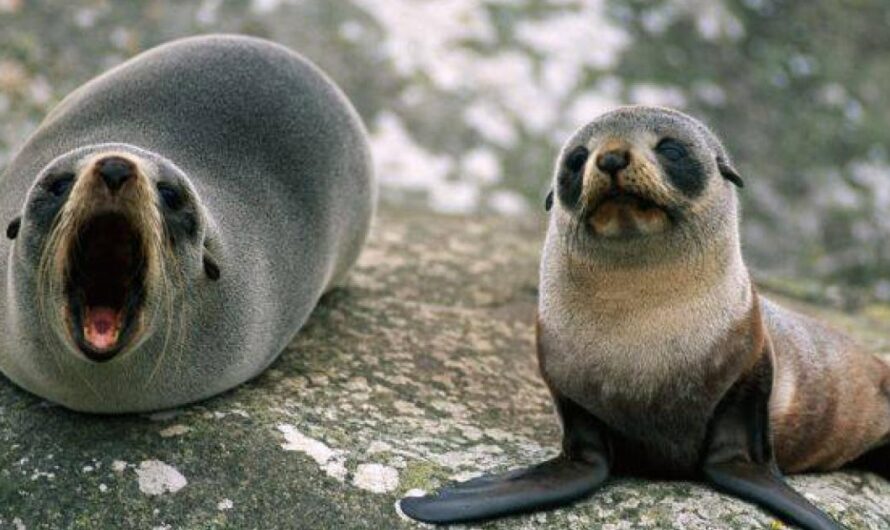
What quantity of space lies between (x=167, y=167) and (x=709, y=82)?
671 centimetres

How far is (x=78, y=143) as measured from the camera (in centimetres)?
448

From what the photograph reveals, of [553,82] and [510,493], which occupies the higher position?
[553,82]

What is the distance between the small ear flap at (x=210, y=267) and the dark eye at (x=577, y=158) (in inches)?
46.7

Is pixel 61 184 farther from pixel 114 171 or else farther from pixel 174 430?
pixel 174 430

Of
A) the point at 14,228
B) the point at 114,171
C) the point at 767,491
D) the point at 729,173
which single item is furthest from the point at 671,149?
the point at 14,228

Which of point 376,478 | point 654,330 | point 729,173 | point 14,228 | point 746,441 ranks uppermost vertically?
point 729,173

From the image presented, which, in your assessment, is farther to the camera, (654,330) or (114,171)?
(654,330)

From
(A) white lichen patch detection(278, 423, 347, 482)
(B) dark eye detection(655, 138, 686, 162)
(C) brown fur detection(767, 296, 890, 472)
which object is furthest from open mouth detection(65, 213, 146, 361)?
(C) brown fur detection(767, 296, 890, 472)

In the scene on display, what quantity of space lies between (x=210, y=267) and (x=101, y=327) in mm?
543

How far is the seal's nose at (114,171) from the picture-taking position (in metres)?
3.37

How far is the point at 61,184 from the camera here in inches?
143

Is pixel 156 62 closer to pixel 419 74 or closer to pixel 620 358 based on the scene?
pixel 620 358

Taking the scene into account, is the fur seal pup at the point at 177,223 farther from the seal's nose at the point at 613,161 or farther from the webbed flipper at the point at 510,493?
the seal's nose at the point at 613,161

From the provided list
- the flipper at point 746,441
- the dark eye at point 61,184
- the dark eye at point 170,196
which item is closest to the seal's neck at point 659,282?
the flipper at point 746,441
